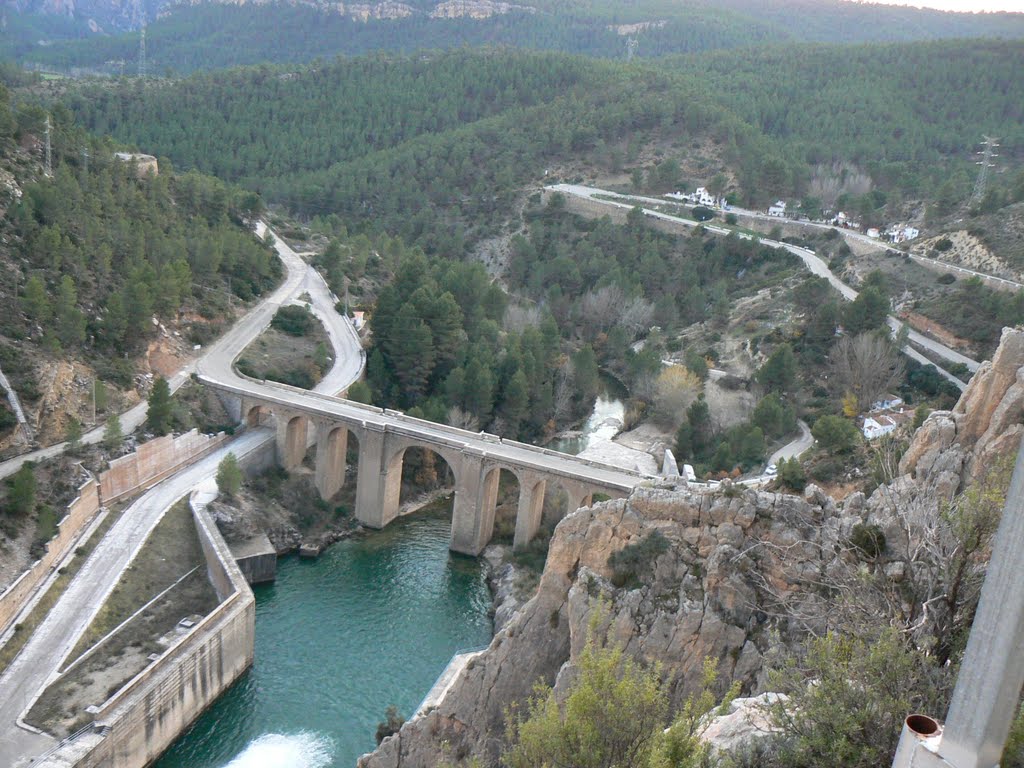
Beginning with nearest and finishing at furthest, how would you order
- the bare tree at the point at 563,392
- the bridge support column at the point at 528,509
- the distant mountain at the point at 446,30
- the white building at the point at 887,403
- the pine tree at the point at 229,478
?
the pine tree at the point at 229,478, the bridge support column at the point at 528,509, the white building at the point at 887,403, the bare tree at the point at 563,392, the distant mountain at the point at 446,30

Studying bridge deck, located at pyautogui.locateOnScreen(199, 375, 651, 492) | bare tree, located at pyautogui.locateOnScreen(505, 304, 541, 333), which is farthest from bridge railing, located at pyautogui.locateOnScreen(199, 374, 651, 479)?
bare tree, located at pyautogui.locateOnScreen(505, 304, 541, 333)

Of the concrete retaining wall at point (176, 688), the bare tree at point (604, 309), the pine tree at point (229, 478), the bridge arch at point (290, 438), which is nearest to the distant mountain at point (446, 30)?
the bare tree at point (604, 309)

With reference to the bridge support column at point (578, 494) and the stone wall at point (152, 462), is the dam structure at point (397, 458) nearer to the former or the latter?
the bridge support column at point (578, 494)

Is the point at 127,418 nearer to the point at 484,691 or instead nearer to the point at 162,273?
the point at 162,273

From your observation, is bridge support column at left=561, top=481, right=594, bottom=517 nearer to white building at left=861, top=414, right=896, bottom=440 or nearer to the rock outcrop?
white building at left=861, top=414, right=896, bottom=440

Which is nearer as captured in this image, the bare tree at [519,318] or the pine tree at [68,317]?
the pine tree at [68,317]

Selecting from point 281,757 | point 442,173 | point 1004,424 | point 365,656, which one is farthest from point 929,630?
point 442,173
